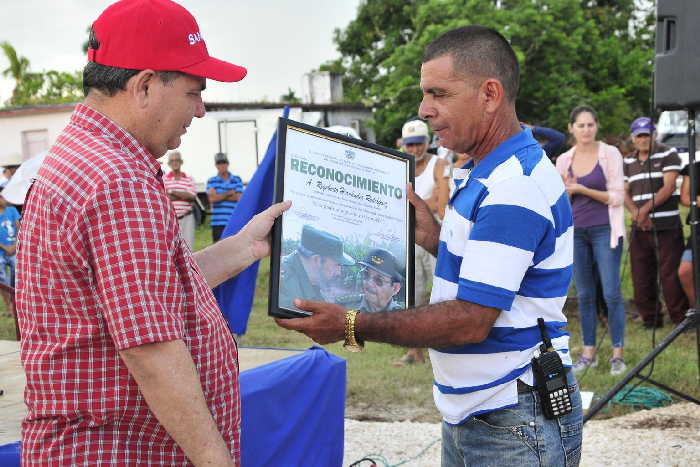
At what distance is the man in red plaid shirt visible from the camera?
1.54 metres

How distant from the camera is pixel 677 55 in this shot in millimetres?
4207

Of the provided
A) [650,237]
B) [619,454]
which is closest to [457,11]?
[650,237]

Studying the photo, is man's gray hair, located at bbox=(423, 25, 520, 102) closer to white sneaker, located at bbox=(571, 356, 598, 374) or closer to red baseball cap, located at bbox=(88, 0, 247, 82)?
red baseball cap, located at bbox=(88, 0, 247, 82)

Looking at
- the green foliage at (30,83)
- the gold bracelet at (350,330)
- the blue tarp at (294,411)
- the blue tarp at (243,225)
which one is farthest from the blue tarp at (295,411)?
the green foliage at (30,83)

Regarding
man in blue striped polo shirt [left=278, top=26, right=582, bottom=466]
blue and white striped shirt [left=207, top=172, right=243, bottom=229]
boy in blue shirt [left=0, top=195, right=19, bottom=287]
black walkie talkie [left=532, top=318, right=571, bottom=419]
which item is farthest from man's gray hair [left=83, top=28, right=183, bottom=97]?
blue and white striped shirt [left=207, top=172, right=243, bottom=229]

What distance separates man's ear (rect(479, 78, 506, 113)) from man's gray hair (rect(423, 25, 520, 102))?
15mm

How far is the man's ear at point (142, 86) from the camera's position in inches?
67.2

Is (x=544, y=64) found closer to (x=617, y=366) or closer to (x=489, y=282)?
(x=617, y=366)

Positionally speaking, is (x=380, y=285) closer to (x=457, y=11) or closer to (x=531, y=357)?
(x=531, y=357)

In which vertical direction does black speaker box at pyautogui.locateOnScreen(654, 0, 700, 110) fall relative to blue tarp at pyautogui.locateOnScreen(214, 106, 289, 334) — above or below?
above

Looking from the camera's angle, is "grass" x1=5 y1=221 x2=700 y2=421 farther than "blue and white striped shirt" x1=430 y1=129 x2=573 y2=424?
Yes

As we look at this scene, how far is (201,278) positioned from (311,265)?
21.9 inches

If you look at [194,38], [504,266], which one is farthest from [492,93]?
[194,38]

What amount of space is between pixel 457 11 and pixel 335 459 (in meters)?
25.4
